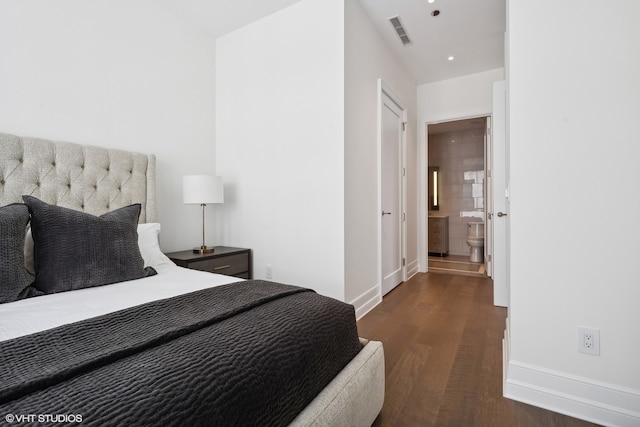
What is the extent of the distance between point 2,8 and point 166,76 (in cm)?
107

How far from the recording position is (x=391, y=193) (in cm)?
373

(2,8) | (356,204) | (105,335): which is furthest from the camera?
(356,204)

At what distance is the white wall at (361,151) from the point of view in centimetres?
264

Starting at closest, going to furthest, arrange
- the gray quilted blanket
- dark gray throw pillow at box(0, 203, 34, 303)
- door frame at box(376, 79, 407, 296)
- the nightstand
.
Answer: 1. the gray quilted blanket
2. dark gray throw pillow at box(0, 203, 34, 303)
3. the nightstand
4. door frame at box(376, 79, 407, 296)

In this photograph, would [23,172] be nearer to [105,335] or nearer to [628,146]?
[105,335]

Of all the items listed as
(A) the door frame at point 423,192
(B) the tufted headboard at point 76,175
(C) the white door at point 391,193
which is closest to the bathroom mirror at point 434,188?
(A) the door frame at point 423,192

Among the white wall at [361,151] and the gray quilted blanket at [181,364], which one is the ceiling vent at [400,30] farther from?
the gray quilted blanket at [181,364]

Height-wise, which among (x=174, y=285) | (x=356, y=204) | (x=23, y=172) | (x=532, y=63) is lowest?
(x=174, y=285)

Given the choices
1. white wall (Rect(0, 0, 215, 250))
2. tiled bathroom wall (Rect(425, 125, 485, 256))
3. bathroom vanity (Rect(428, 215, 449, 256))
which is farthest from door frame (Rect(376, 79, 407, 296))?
tiled bathroom wall (Rect(425, 125, 485, 256))

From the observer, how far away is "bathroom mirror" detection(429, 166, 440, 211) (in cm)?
679

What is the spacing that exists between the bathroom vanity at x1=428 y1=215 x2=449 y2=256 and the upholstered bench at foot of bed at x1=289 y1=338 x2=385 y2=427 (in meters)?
5.27

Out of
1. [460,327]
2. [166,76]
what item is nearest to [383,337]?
[460,327]

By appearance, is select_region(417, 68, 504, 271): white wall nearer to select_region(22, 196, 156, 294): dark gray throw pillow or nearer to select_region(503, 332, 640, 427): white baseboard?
select_region(503, 332, 640, 427): white baseboard

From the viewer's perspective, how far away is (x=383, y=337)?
240cm
